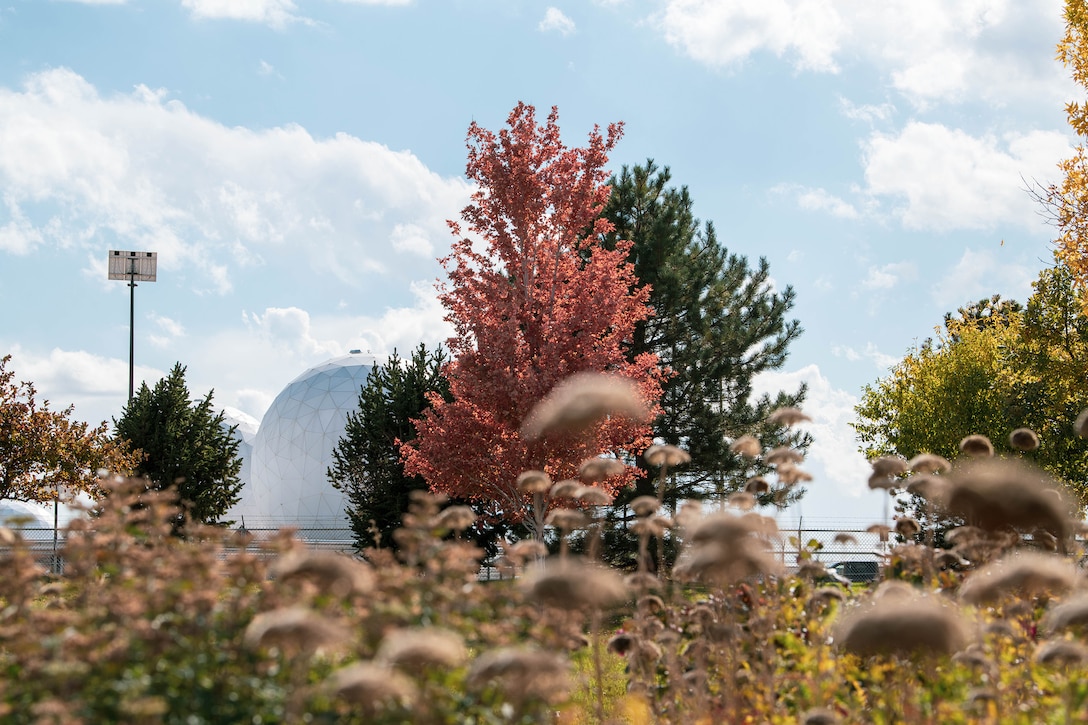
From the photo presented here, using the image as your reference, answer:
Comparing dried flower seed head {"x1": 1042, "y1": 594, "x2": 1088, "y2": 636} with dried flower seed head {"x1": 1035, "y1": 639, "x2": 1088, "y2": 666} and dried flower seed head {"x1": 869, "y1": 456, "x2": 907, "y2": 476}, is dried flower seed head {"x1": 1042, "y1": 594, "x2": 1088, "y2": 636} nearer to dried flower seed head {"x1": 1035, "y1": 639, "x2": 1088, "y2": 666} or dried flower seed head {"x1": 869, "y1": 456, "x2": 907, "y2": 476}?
dried flower seed head {"x1": 1035, "y1": 639, "x2": 1088, "y2": 666}

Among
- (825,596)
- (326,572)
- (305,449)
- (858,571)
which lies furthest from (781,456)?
(305,449)

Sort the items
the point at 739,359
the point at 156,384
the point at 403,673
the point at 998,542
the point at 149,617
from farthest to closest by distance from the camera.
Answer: the point at 156,384
the point at 739,359
the point at 998,542
the point at 149,617
the point at 403,673

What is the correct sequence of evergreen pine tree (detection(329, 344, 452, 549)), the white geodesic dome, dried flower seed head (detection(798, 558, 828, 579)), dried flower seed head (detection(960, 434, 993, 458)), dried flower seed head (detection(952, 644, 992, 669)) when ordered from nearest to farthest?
dried flower seed head (detection(952, 644, 992, 669)), dried flower seed head (detection(798, 558, 828, 579)), dried flower seed head (detection(960, 434, 993, 458)), evergreen pine tree (detection(329, 344, 452, 549)), the white geodesic dome

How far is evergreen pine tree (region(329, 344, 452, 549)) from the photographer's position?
22531 millimetres

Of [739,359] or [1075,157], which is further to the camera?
[739,359]

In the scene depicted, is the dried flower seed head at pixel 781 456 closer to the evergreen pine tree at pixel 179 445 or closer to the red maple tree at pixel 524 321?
the red maple tree at pixel 524 321

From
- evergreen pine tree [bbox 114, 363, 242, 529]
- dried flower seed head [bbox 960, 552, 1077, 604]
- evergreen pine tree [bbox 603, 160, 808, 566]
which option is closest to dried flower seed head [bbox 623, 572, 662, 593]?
dried flower seed head [bbox 960, 552, 1077, 604]

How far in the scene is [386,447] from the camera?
74.8 ft

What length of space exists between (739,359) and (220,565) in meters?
20.5

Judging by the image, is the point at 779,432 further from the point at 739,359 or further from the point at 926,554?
the point at 926,554

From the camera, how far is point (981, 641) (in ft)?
17.6

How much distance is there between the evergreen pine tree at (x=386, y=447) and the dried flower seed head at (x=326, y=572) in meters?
18.3

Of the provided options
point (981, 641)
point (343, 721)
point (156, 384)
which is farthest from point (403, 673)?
point (156, 384)

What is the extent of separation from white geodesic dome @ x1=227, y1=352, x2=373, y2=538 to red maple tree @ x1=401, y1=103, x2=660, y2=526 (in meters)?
21.1
